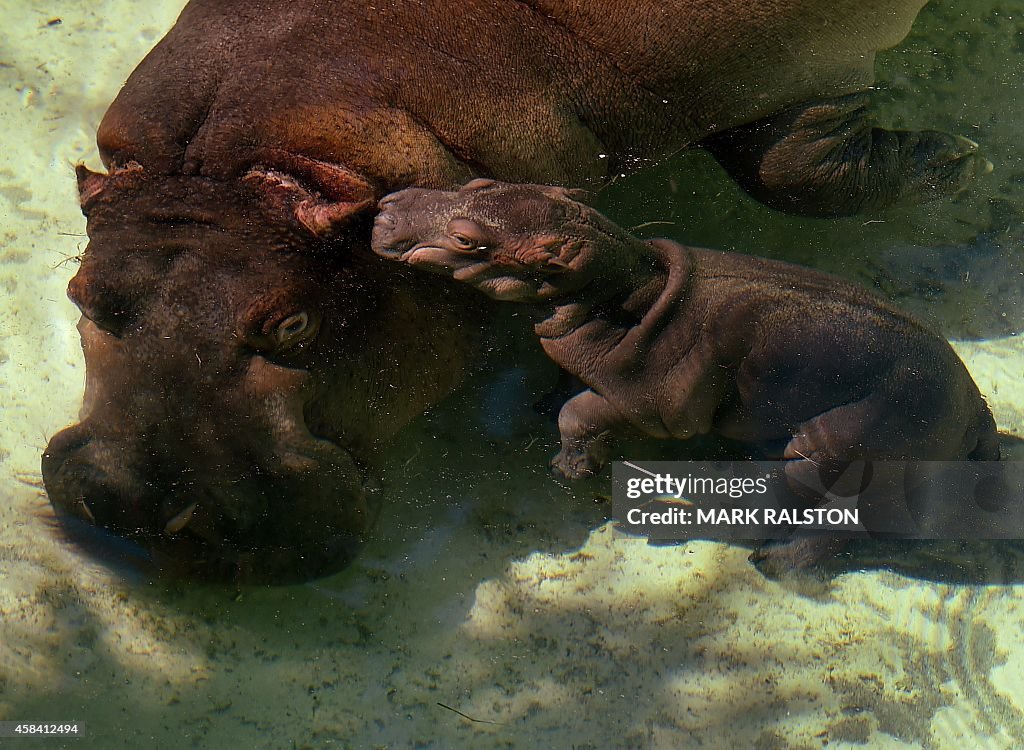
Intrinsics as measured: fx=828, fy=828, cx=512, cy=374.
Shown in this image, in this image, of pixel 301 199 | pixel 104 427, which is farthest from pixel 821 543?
pixel 104 427

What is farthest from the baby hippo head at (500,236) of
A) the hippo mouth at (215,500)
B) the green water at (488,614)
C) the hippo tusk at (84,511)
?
the hippo tusk at (84,511)

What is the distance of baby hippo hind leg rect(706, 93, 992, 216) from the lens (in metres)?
4.32

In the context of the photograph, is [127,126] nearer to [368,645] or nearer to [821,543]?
[368,645]

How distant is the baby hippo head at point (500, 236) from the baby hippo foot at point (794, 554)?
70.2 inches

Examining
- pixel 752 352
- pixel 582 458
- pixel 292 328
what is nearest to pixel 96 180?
pixel 292 328

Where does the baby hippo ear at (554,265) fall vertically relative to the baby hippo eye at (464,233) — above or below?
below

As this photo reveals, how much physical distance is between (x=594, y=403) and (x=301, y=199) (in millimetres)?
1737

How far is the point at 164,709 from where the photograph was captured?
361 cm

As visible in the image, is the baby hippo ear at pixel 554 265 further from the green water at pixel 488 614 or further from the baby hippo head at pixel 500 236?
the green water at pixel 488 614

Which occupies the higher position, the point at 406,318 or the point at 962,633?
the point at 406,318

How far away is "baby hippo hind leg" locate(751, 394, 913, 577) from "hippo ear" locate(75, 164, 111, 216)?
10.5ft

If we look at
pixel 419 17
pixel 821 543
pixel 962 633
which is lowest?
pixel 962 633

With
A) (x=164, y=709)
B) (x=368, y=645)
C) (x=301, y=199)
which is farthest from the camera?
(x=368, y=645)

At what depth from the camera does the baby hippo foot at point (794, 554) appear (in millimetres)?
4207
